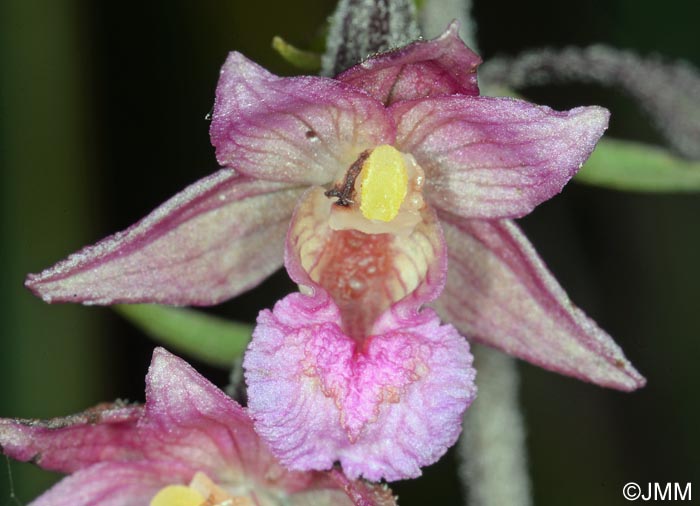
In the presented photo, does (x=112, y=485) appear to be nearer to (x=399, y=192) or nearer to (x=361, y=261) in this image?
(x=361, y=261)

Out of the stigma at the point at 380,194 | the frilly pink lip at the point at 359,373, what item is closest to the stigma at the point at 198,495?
the frilly pink lip at the point at 359,373

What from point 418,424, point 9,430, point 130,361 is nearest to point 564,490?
point 130,361

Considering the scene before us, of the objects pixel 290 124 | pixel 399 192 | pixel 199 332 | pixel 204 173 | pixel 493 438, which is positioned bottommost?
pixel 493 438

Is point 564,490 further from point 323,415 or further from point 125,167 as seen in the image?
point 323,415

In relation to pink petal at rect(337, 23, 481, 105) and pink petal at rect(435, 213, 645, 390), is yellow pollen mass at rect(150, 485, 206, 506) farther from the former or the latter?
pink petal at rect(337, 23, 481, 105)

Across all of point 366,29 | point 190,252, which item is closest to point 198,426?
point 190,252

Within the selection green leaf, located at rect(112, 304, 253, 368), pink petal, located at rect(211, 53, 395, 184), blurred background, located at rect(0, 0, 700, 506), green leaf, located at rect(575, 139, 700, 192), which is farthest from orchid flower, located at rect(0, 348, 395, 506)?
blurred background, located at rect(0, 0, 700, 506)
